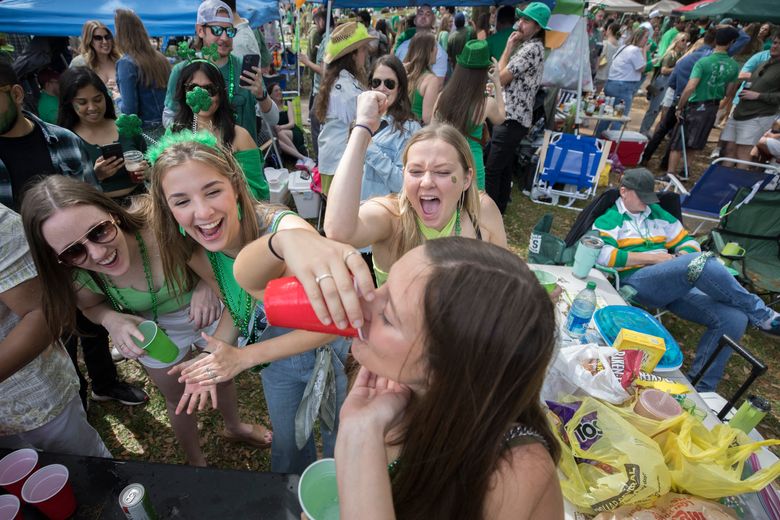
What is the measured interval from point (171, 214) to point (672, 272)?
12.0ft

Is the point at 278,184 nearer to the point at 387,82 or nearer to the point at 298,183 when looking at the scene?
the point at 298,183

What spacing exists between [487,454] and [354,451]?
361 mm

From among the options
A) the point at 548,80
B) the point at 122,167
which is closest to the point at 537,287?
the point at 122,167

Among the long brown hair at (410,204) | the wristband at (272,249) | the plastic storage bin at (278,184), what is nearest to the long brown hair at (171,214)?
the wristband at (272,249)

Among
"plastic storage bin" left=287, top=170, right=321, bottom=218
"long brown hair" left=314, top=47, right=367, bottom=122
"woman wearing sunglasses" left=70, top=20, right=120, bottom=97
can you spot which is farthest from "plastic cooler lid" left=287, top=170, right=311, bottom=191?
"woman wearing sunglasses" left=70, top=20, right=120, bottom=97

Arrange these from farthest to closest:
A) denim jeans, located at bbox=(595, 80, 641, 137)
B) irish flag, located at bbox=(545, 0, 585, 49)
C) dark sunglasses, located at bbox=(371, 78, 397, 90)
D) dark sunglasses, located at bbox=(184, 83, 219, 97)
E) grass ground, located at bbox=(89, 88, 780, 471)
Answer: denim jeans, located at bbox=(595, 80, 641, 137) < irish flag, located at bbox=(545, 0, 585, 49) < dark sunglasses, located at bbox=(371, 78, 397, 90) < dark sunglasses, located at bbox=(184, 83, 219, 97) < grass ground, located at bbox=(89, 88, 780, 471)

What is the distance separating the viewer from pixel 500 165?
553cm

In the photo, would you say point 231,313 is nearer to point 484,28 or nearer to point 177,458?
point 177,458

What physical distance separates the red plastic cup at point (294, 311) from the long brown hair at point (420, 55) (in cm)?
462

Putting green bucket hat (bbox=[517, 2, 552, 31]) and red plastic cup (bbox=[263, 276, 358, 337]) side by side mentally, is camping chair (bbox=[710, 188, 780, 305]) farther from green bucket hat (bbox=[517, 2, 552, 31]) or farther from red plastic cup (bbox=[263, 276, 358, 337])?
red plastic cup (bbox=[263, 276, 358, 337])

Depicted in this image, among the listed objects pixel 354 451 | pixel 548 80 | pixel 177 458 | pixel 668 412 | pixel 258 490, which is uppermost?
pixel 548 80

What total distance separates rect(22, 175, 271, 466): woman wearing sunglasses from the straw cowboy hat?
96.5 inches

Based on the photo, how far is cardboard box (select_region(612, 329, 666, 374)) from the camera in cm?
216

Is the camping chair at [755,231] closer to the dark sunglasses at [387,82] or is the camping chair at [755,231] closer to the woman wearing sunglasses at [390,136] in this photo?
the woman wearing sunglasses at [390,136]
